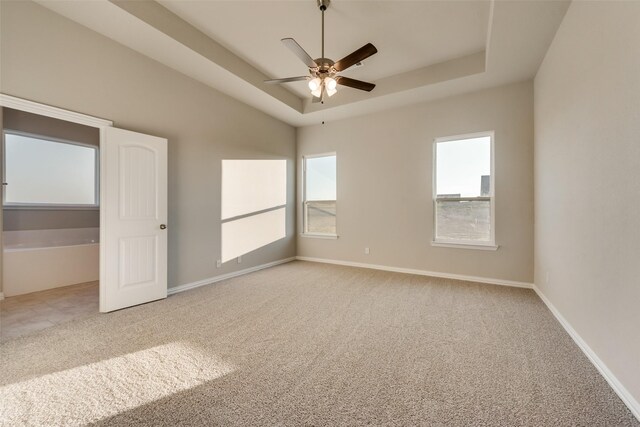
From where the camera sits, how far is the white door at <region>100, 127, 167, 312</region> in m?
2.91

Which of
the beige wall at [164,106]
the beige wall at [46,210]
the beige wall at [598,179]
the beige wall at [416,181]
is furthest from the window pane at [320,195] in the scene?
the beige wall at [46,210]

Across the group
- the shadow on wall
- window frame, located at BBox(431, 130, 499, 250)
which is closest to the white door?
the shadow on wall

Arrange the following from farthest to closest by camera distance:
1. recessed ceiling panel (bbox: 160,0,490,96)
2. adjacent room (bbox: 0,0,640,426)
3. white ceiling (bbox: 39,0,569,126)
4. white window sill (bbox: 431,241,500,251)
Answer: white window sill (bbox: 431,241,500,251) → recessed ceiling panel (bbox: 160,0,490,96) → white ceiling (bbox: 39,0,569,126) → adjacent room (bbox: 0,0,640,426)

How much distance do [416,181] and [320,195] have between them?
6.78ft

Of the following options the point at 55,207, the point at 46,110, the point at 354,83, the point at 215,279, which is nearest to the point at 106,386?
the point at 215,279

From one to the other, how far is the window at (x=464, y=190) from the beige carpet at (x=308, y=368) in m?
1.31

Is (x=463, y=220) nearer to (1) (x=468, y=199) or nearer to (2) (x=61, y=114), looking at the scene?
(1) (x=468, y=199)

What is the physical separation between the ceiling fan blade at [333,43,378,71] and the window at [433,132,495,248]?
98.1 inches

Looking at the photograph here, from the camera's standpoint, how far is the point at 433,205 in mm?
4480

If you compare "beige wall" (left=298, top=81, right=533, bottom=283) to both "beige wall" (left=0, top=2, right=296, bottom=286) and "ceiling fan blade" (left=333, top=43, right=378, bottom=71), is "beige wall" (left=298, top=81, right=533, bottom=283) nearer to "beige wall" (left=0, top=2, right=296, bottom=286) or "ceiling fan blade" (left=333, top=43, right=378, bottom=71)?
"beige wall" (left=0, top=2, right=296, bottom=286)

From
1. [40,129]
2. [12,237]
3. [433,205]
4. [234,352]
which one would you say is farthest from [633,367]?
[40,129]

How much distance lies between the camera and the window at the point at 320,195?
5.61 metres

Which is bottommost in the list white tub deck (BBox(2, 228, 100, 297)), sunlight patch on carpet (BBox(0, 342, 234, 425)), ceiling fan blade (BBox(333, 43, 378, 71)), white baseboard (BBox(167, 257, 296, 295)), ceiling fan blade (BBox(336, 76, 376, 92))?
sunlight patch on carpet (BBox(0, 342, 234, 425))

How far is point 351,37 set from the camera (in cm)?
328
